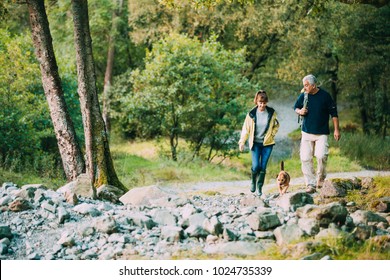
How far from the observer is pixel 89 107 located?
11586 millimetres

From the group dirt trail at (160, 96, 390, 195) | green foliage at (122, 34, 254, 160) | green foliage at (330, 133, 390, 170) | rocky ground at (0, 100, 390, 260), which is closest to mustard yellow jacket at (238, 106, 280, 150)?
rocky ground at (0, 100, 390, 260)

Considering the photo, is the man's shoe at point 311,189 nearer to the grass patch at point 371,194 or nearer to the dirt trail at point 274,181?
the grass patch at point 371,194

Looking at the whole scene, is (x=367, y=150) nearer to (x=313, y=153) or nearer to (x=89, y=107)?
(x=313, y=153)

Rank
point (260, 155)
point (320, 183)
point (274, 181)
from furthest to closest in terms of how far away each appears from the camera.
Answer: point (274, 181), point (320, 183), point (260, 155)

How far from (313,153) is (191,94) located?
31.8 feet

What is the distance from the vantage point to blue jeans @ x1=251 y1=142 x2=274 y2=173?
Result: 34.3 ft

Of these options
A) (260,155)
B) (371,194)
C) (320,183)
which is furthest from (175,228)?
(371,194)

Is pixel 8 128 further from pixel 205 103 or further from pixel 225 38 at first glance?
pixel 225 38

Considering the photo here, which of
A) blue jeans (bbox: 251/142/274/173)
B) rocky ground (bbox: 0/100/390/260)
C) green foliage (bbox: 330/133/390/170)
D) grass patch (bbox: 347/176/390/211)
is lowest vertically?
green foliage (bbox: 330/133/390/170)

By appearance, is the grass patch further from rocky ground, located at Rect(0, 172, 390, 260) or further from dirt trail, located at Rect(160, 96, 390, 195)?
dirt trail, located at Rect(160, 96, 390, 195)

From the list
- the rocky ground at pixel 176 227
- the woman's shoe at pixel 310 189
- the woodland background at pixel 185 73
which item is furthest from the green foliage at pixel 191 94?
the rocky ground at pixel 176 227

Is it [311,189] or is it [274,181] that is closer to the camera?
[311,189]

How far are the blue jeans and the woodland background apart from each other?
3152mm
